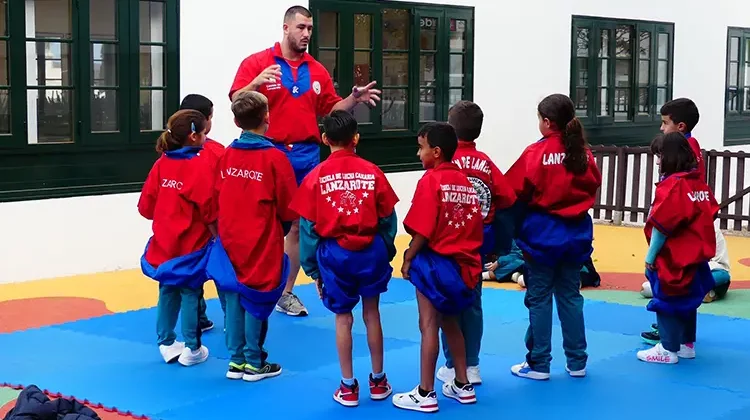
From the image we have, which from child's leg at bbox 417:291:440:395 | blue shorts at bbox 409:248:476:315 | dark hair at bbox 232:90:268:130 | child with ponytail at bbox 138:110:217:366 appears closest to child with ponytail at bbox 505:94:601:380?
blue shorts at bbox 409:248:476:315

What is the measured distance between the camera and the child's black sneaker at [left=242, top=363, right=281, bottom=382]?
6.07 meters

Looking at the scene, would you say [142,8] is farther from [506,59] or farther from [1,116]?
[506,59]

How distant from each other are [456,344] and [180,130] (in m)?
2.11

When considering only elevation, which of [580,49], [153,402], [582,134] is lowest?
[153,402]

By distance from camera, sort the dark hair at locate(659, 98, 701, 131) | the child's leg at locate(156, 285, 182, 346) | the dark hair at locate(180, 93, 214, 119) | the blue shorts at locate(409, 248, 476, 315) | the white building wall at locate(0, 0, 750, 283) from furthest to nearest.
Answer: the white building wall at locate(0, 0, 750, 283) → the dark hair at locate(659, 98, 701, 131) → the dark hair at locate(180, 93, 214, 119) → the child's leg at locate(156, 285, 182, 346) → the blue shorts at locate(409, 248, 476, 315)

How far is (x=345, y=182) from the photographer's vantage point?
18.1ft

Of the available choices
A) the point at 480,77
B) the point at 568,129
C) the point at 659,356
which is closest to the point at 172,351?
the point at 568,129

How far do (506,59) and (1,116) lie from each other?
6.49 meters

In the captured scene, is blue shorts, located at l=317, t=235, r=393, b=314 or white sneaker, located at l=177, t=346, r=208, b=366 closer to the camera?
blue shorts, located at l=317, t=235, r=393, b=314

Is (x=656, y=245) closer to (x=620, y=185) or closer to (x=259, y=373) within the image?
(x=259, y=373)

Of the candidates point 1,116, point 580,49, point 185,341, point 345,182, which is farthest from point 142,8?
point 580,49

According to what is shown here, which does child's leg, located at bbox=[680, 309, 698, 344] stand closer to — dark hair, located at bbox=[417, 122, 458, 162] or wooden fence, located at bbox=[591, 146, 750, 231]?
dark hair, located at bbox=[417, 122, 458, 162]

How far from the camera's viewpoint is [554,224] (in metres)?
6.02

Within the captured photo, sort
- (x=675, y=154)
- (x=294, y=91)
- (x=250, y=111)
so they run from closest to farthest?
(x=250, y=111) < (x=675, y=154) < (x=294, y=91)
